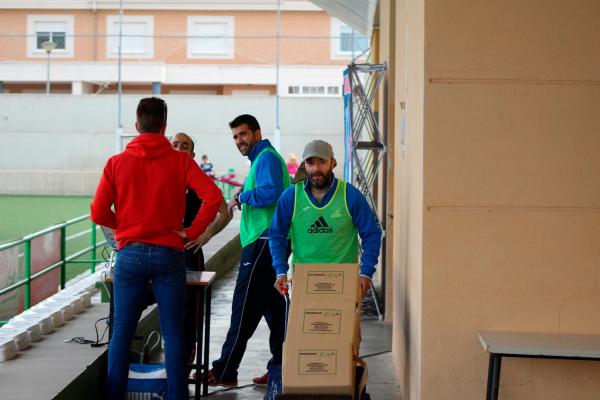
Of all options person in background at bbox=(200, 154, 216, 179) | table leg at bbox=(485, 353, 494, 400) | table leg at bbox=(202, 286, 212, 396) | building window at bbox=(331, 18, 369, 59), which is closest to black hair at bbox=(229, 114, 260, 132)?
table leg at bbox=(202, 286, 212, 396)

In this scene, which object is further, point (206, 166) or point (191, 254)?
point (206, 166)

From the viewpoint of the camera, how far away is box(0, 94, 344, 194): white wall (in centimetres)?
3081

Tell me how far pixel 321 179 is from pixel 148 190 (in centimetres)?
96

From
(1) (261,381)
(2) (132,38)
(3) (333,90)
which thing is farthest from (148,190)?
(2) (132,38)

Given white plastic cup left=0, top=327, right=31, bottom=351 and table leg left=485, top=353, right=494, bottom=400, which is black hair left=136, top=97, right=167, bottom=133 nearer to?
white plastic cup left=0, top=327, right=31, bottom=351

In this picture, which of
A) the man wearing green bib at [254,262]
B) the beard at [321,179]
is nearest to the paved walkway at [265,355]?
the man wearing green bib at [254,262]

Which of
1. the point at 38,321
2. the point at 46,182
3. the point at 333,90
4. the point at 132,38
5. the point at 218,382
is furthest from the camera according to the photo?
the point at 132,38

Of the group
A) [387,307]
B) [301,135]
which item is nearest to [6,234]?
[301,135]

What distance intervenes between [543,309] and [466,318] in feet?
1.18

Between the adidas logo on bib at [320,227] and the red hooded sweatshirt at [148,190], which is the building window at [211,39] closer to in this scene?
the adidas logo on bib at [320,227]

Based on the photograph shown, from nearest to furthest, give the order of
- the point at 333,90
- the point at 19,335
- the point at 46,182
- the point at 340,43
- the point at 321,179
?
the point at 321,179
the point at 19,335
the point at 46,182
the point at 340,43
the point at 333,90

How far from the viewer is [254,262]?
6.16 metres

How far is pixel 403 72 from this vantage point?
6.43 meters

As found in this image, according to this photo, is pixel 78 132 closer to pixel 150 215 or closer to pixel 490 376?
pixel 150 215
